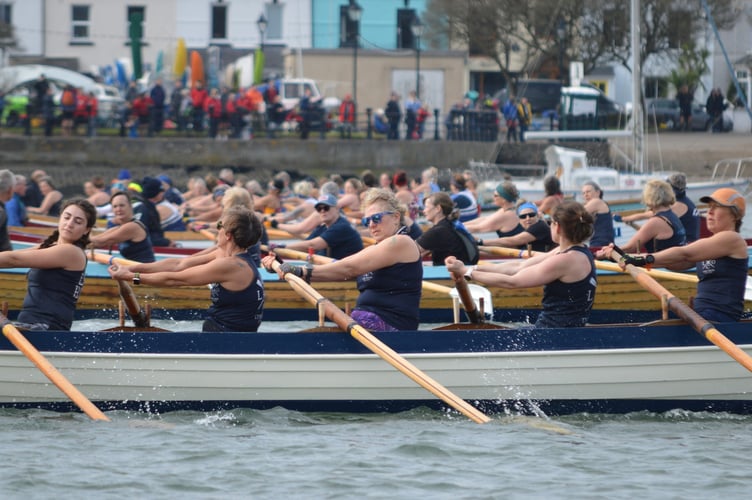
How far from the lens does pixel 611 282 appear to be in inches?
575

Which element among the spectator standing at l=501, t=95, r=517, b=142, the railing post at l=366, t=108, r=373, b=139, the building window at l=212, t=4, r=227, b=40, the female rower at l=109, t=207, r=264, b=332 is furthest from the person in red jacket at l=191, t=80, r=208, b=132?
the female rower at l=109, t=207, r=264, b=332

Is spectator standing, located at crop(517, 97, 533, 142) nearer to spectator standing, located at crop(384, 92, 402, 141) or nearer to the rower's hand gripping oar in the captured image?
spectator standing, located at crop(384, 92, 402, 141)

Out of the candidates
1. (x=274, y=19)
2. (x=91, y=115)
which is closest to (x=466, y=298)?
(x=91, y=115)

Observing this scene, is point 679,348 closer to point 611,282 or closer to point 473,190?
point 611,282

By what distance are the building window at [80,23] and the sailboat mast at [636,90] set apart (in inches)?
1054

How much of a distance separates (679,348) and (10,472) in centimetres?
505

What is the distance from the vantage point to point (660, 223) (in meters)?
13.9

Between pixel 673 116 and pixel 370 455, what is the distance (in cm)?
2653

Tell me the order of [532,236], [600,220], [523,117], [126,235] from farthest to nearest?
[523,117] < [600,220] < [532,236] < [126,235]

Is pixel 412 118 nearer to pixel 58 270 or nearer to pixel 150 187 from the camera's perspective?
pixel 150 187

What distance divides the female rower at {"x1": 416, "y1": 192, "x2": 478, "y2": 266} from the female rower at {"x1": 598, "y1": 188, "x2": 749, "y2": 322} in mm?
3606

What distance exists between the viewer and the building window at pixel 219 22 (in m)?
49.3

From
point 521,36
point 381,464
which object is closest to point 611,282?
point 381,464

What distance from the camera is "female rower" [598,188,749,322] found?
10125 mm
